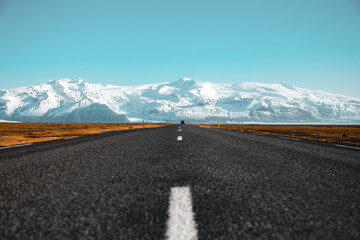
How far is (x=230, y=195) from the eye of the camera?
101 inches

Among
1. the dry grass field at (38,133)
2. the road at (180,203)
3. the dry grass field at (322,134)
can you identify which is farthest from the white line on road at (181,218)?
the dry grass field at (322,134)

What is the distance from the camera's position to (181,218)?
1.96 metres

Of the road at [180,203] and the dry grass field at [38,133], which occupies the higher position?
the road at [180,203]

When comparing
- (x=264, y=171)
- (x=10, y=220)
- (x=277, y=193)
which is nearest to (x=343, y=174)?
(x=264, y=171)

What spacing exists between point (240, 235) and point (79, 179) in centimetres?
250

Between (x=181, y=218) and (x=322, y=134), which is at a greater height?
(x=181, y=218)

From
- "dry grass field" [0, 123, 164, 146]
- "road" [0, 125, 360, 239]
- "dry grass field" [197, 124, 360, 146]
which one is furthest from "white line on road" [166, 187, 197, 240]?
"dry grass field" [197, 124, 360, 146]

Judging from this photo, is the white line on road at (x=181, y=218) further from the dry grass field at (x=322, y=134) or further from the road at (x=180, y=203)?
the dry grass field at (x=322, y=134)

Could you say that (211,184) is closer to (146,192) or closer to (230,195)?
(230,195)

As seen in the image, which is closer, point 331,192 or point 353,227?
point 353,227

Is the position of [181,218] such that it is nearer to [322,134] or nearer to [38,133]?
[38,133]

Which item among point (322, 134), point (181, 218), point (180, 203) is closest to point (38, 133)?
point (180, 203)

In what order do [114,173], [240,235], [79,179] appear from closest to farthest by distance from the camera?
[240,235] → [79,179] → [114,173]

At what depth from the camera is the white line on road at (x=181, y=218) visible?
5.55 ft
